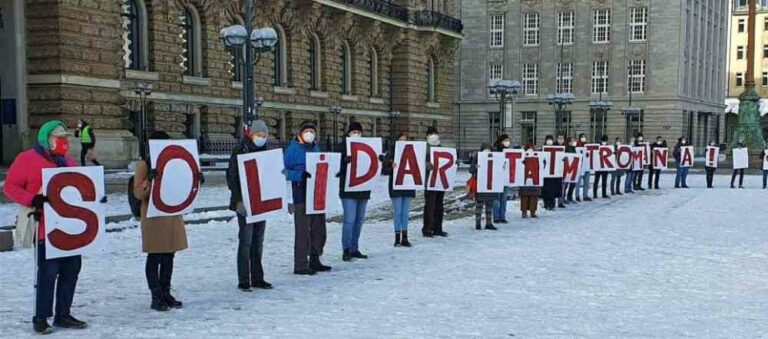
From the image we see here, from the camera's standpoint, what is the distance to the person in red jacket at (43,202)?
634 cm

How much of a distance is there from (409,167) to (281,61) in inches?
1186

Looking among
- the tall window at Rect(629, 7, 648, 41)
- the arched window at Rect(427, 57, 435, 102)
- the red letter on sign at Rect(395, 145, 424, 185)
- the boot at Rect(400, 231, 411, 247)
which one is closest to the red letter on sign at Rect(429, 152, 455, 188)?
the red letter on sign at Rect(395, 145, 424, 185)

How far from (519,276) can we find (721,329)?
286 cm

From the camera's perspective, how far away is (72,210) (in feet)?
21.9

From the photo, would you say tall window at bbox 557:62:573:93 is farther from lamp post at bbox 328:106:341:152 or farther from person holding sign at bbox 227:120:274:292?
person holding sign at bbox 227:120:274:292

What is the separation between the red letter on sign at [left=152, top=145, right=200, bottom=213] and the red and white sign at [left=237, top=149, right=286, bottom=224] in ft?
2.23

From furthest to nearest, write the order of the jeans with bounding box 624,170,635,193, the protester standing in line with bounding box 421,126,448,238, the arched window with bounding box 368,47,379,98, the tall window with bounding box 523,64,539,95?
the tall window with bounding box 523,64,539,95, the arched window with bounding box 368,47,379,98, the jeans with bounding box 624,170,635,193, the protester standing in line with bounding box 421,126,448,238

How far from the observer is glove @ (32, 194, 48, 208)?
6.36 m

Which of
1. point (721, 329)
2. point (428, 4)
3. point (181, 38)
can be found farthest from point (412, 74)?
point (721, 329)

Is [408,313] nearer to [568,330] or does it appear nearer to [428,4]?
[568,330]

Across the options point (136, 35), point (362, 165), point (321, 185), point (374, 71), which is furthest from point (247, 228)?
point (374, 71)

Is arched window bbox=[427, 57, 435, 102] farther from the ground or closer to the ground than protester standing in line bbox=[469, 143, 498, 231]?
farther from the ground

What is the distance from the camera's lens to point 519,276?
358 inches

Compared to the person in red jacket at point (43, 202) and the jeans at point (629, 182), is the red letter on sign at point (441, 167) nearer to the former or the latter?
the person in red jacket at point (43, 202)
